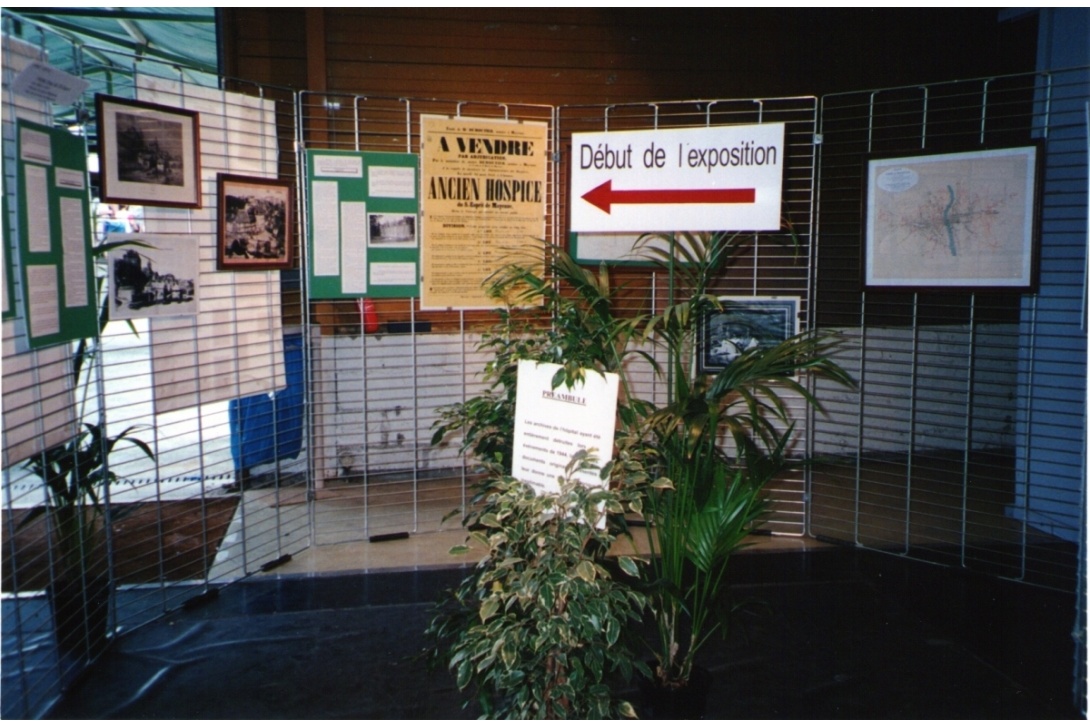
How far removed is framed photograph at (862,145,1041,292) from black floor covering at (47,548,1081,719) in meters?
1.34

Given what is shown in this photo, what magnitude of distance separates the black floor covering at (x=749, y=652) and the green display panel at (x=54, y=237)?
3.99ft

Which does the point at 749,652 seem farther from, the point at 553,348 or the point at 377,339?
the point at 377,339

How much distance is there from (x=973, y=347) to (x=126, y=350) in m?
3.55

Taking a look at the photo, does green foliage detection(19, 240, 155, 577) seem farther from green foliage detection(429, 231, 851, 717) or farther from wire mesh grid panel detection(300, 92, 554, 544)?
green foliage detection(429, 231, 851, 717)

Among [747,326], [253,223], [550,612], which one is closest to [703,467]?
[550,612]

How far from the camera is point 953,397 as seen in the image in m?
5.70

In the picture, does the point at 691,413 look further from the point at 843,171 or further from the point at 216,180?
the point at 843,171

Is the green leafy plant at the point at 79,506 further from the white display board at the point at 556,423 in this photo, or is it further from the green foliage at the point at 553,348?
the white display board at the point at 556,423

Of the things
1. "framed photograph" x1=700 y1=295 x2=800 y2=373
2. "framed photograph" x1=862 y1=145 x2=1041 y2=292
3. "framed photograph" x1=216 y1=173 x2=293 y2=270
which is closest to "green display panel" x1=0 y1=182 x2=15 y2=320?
"framed photograph" x1=216 y1=173 x2=293 y2=270

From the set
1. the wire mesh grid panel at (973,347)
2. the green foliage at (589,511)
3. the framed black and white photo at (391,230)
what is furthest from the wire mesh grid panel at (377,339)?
the wire mesh grid panel at (973,347)

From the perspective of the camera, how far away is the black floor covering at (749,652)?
2.66 m

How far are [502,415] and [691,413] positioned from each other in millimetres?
551

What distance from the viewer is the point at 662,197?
2.79m

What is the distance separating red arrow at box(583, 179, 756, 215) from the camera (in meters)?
2.73
